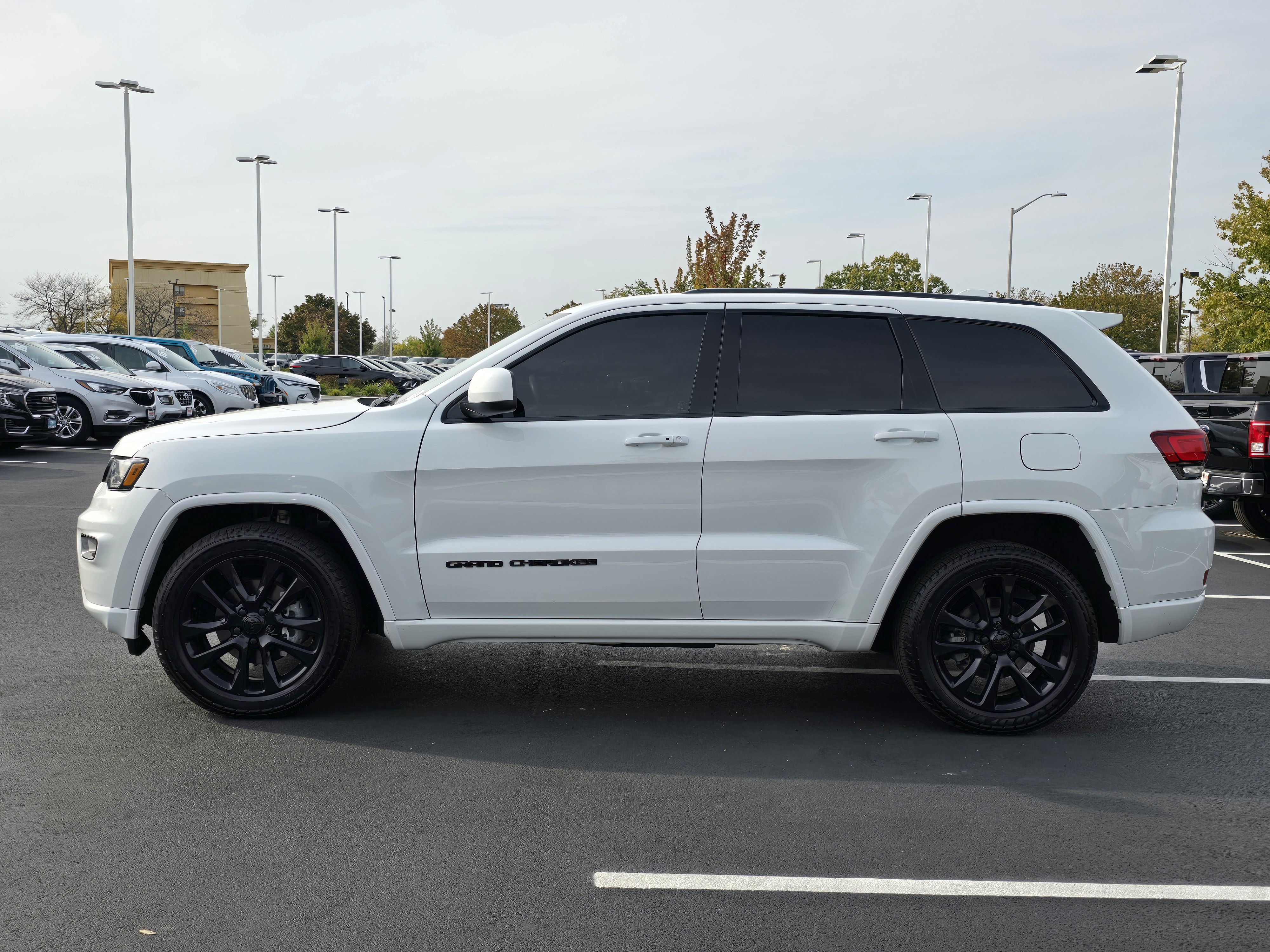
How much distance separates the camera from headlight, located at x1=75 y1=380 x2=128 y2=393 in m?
19.4

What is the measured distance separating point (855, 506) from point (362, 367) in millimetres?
45884

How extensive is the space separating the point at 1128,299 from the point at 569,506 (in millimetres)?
75788

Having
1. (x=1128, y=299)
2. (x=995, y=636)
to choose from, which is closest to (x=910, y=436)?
(x=995, y=636)

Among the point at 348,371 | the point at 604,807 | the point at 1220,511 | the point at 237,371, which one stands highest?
the point at 348,371

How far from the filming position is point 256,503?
16.0ft

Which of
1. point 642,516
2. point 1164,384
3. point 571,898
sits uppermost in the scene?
point 1164,384

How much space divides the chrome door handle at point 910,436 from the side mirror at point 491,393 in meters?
1.56

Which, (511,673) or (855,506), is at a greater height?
(855,506)

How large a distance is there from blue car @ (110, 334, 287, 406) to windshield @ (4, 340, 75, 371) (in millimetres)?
6849

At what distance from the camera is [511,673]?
19.4 ft

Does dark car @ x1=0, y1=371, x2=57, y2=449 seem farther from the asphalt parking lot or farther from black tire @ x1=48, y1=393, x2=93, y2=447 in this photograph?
the asphalt parking lot

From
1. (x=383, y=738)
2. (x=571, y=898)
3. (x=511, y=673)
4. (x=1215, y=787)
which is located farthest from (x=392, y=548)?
(x=1215, y=787)

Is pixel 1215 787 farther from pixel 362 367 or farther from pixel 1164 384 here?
pixel 362 367

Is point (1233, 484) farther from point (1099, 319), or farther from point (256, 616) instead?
point (256, 616)
